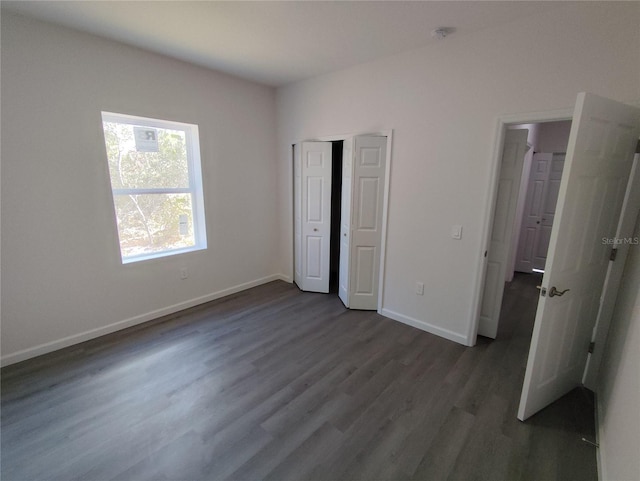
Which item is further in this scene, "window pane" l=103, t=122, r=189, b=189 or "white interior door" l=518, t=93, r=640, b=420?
"window pane" l=103, t=122, r=189, b=189

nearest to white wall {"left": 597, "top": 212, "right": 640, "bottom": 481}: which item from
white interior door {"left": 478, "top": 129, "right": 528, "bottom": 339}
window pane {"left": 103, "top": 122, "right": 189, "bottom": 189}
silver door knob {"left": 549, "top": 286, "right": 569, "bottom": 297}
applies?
silver door knob {"left": 549, "top": 286, "right": 569, "bottom": 297}

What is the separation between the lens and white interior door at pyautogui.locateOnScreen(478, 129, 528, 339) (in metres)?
2.64

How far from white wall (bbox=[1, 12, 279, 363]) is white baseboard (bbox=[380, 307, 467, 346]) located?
7.92 feet

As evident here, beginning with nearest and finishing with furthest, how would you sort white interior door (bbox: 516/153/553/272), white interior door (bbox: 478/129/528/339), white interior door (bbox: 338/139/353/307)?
white interior door (bbox: 478/129/528/339) → white interior door (bbox: 338/139/353/307) → white interior door (bbox: 516/153/553/272)

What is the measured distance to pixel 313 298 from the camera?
382cm

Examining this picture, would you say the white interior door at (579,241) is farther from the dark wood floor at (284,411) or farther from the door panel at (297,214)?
the door panel at (297,214)

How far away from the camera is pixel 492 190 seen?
2455 mm

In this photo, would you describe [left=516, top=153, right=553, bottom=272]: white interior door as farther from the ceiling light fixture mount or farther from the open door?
the ceiling light fixture mount

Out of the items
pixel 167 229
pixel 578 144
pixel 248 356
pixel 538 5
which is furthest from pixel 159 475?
pixel 538 5

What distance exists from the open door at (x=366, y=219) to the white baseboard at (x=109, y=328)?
5.60 feet

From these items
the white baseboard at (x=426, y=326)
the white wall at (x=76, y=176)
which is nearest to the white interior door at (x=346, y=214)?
the white baseboard at (x=426, y=326)

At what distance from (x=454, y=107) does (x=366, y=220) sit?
1.40 metres

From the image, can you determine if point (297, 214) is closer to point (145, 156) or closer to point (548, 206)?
point (145, 156)

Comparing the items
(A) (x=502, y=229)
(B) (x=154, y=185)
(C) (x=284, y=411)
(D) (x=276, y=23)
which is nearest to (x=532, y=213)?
(A) (x=502, y=229)
